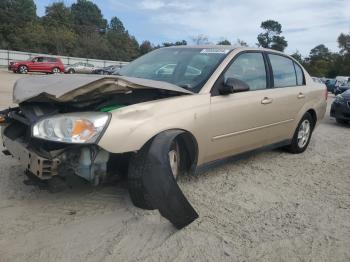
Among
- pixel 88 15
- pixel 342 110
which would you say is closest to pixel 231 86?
pixel 342 110

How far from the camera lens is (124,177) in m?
3.58

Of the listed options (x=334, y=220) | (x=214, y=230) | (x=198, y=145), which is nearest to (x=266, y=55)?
(x=198, y=145)

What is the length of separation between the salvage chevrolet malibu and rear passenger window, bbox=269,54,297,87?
125 mm

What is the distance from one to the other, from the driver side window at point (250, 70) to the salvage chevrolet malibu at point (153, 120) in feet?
0.04

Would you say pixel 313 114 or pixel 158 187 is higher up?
pixel 313 114

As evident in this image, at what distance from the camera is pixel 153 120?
347cm

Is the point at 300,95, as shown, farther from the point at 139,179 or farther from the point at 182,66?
the point at 139,179

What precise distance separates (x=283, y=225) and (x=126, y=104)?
1677 millimetres

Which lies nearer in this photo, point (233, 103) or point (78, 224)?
point (78, 224)

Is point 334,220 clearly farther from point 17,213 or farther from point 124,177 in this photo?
point 17,213

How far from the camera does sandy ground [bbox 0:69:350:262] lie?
290 centimetres

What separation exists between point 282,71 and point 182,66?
174 centimetres

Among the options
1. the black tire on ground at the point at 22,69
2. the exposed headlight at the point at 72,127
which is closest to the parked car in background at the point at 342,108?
the exposed headlight at the point at 72,127

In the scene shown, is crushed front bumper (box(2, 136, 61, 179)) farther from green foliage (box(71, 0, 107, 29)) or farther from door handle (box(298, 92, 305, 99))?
green foliage (box(71, 0, 107, 29))
